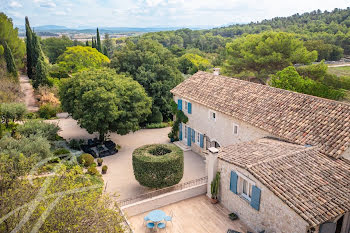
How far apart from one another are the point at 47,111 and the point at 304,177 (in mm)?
33632

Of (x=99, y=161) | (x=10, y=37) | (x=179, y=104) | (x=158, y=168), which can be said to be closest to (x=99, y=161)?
(x=99, y=161)

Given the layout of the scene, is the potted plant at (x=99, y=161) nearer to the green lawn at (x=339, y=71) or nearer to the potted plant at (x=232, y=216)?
the potted plant at (x=232, y=216)

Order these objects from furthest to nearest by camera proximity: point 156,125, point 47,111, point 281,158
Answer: point 47,111
point 156,125
point 281,158

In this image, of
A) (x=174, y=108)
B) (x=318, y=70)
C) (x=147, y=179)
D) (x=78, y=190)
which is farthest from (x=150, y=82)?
(x=78, y=190)

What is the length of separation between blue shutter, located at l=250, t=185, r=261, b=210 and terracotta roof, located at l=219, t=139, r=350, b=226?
0.96 metres

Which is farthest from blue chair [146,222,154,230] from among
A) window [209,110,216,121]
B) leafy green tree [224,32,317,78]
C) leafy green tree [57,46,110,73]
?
leafy green tree [57,46,110,73]

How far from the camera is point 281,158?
13375 mm

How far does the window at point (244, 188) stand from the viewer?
14.1 metres

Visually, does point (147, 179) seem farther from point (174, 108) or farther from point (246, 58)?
point (246, 58)

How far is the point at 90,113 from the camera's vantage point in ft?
77.5

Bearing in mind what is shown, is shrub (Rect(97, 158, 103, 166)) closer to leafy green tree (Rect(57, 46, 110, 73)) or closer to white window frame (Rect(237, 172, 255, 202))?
white window frame (Rect(237, 172, 255, 202))

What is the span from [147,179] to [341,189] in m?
10.8

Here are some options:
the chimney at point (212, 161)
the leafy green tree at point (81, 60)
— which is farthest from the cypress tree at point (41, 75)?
the chimney at point (212, 161)

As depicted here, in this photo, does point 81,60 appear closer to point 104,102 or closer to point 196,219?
point 104,102
